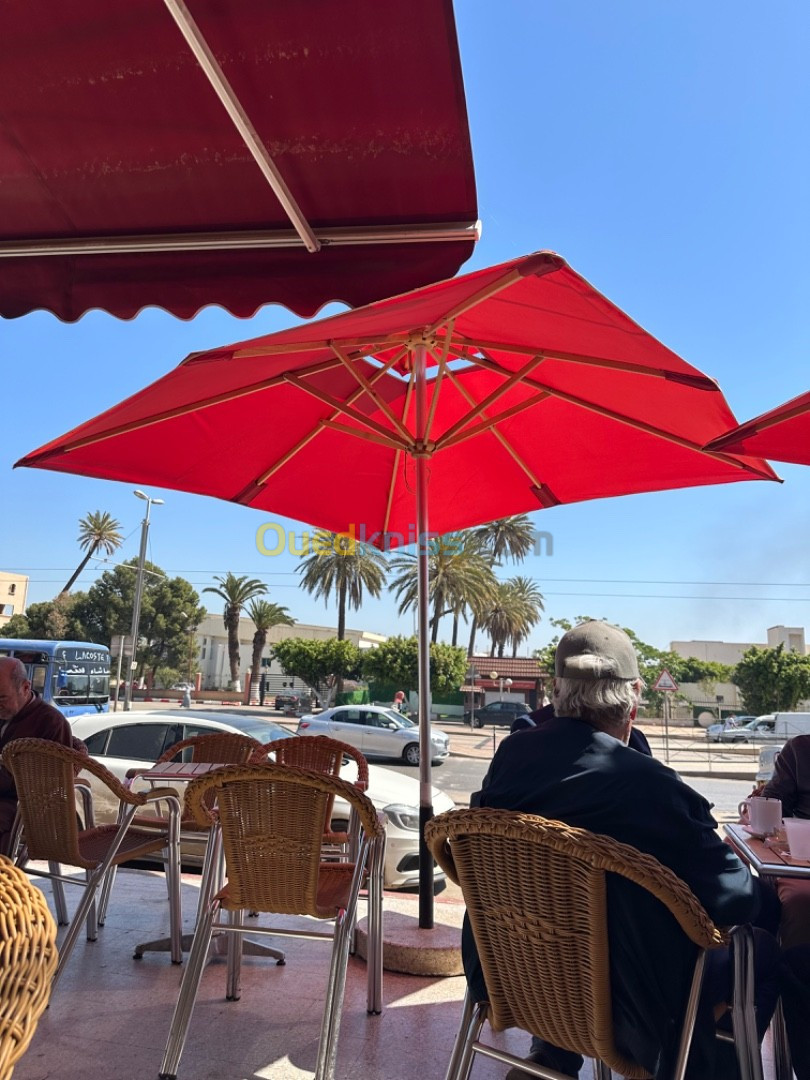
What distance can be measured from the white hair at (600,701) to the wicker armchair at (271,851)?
784 millimetres

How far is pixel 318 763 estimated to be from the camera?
167 inches

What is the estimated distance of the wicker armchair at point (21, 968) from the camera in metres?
0.88

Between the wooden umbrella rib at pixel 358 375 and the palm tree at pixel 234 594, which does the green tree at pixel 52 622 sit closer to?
A: the palm tree at pixel 234 594

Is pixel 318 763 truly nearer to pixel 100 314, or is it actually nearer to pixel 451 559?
pixel 100 314

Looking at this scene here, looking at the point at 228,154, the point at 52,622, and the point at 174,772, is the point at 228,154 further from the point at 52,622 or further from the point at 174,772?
the point at 52,622

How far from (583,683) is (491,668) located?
52.3 meters

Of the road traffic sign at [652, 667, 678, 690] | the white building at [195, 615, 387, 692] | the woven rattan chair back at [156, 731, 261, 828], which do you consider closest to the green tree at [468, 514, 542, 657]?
the road traffic sign at [652, 667, 678, 690]

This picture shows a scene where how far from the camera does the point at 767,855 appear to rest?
2.11 meters

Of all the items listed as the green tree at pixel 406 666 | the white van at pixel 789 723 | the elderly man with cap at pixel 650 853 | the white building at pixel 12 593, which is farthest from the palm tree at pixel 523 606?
the elderly man with cap at pixel 650 853

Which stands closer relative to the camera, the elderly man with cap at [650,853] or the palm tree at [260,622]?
the elderly man with cap at [650,853]

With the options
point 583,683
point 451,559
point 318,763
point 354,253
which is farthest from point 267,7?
point 451,559

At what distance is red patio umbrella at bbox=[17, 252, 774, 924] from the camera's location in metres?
2.62

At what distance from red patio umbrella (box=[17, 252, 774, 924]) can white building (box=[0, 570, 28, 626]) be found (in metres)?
64.1

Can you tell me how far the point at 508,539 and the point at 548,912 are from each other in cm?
4210
